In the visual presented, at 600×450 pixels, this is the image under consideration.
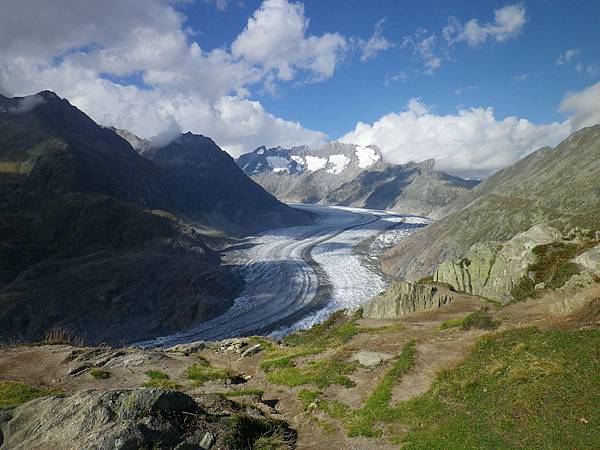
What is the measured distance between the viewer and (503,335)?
66.6 feet

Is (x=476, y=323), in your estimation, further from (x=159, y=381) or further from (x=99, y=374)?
(x=99, y=374)

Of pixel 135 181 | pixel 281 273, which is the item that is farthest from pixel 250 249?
pixel 135 181

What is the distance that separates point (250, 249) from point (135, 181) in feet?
215

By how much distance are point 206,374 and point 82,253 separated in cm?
9065

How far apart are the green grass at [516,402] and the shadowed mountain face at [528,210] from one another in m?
56.8

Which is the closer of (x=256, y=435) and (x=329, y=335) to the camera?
(x=256, y=435)

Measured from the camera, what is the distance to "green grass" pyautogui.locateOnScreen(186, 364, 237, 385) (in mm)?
25203

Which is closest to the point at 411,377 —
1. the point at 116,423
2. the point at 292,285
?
the point at 116,423

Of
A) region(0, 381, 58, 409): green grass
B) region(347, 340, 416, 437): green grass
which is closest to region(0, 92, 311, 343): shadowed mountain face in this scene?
region(0, 381, 58, 409): green grass

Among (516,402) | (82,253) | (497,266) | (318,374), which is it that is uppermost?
(82,253)

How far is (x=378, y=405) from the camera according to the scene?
1709 centimetres

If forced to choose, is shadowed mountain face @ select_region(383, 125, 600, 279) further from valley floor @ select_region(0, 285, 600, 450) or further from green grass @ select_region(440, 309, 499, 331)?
valley floor @ select_region(0, 285, 600, 450)

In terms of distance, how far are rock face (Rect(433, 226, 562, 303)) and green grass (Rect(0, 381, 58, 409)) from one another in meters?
33.1

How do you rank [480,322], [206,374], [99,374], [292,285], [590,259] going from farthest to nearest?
[292,285] < [590,259] < [206,374] < [480,322] < [99,374]
